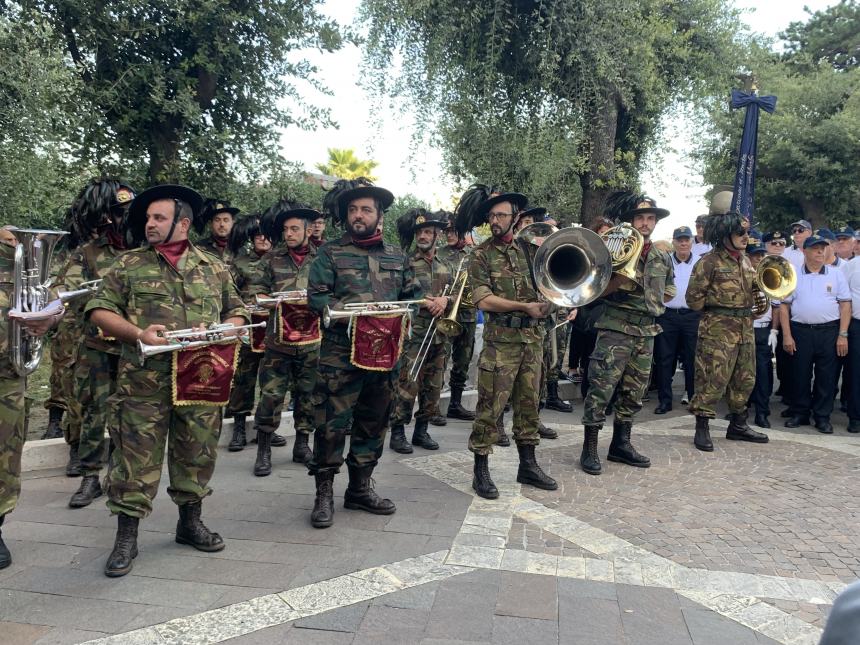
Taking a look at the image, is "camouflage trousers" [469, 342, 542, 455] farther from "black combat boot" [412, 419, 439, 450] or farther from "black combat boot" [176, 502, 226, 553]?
"black combat boot" [176, 502, 226, 553]

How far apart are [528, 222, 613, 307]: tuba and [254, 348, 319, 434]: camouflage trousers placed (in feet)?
7.14

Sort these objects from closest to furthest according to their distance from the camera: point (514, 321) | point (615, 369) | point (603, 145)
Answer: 1. point (514, 321)
2. point (615, 369)
3. point (603, 145)

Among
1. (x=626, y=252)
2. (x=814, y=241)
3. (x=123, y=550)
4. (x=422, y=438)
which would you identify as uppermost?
(x=814, y=241)

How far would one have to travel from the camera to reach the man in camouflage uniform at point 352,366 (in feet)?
15.0

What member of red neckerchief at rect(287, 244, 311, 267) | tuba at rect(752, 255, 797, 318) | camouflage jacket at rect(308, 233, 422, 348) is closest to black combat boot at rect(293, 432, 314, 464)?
red neckerchief at rect(287, 244, 311, 267)

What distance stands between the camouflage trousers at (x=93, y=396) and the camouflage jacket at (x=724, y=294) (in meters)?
5.64

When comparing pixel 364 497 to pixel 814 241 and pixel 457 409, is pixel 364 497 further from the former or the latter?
pixel 814 241

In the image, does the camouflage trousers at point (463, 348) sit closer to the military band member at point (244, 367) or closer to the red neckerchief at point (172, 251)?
the military band member at point (244, 367)

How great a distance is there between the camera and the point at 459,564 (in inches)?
154

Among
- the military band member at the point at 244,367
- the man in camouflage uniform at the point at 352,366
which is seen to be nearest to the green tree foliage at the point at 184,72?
the military band member at the point at 244,367

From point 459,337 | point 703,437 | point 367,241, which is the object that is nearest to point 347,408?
point 367,241

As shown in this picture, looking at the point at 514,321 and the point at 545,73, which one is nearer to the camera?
the point at 514,321

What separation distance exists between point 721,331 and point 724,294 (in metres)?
0.39

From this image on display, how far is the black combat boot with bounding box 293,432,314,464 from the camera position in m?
6.03
